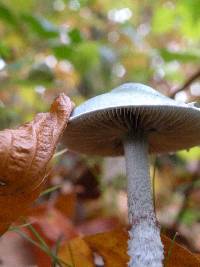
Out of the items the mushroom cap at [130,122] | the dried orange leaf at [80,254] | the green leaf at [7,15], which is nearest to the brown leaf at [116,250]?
the dried orange leaf at [80,254]

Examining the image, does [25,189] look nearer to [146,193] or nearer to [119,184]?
[146,193]

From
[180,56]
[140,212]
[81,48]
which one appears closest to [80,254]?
[140,212]

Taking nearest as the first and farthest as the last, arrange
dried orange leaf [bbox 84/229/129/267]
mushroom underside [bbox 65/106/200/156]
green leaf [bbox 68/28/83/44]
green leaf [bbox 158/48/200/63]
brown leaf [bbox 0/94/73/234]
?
brown leaf [bbox 0/94/73/234], mushroom underside [bbox 65/106/200/156], dried orange leaf [bbox 84/229/129/267], green leaf [bbox 158/48/200/63], green leaf [bbox 68/28/83/44]

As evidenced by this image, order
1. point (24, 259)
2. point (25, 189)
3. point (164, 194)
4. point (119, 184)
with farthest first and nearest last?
point (164, 194)
point (119, 184)
point (24, 259)
point (25, 189)

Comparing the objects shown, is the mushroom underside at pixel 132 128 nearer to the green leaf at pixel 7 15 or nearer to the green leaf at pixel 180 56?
the green leaf at pixel 180 56

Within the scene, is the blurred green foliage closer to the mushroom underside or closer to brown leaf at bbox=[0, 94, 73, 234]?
the mushroom underside

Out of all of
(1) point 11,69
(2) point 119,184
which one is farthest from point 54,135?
(2) point 119,184

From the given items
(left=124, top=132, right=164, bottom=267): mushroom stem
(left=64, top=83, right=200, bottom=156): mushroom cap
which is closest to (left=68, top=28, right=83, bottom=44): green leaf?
(left=64, top=83, right=200, bottom=156): mushroom cap
